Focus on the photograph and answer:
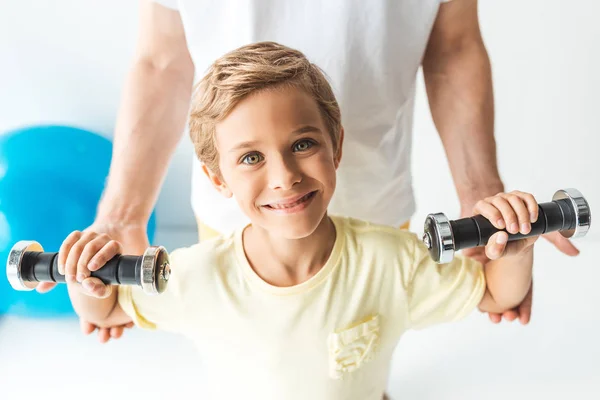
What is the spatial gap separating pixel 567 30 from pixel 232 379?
1427 millimetres

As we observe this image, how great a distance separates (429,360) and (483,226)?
38.7 inches

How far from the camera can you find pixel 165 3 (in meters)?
1.07

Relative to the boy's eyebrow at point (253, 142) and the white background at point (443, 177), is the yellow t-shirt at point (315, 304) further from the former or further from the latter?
the white background at point (443, 177)

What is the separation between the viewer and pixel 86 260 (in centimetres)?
85

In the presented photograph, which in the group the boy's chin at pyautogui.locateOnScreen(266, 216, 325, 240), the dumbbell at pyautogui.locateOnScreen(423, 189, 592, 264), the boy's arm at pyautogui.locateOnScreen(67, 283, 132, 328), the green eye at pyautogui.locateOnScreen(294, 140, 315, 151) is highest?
the green eye at pyautogui.locateOnScreen(294, 140, 315, 151)

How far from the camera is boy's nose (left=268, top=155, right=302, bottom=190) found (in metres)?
0.85

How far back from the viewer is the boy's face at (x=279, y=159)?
2.82 ft

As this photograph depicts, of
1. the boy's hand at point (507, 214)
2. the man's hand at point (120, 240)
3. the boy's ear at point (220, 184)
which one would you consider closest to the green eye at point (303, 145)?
the boy's ear at point (220, 184)

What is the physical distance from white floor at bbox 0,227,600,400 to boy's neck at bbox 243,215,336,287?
0.76 m

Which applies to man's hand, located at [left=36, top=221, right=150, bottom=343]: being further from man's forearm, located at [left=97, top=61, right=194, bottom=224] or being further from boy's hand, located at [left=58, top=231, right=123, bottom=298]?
boy's hand, located at [left=58, top=231, right=123, bottom=298]

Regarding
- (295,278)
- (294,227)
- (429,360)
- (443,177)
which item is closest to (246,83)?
(294,227)

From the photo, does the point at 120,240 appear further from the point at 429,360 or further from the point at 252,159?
the point at 429,360

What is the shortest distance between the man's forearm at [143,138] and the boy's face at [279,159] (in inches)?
9.7

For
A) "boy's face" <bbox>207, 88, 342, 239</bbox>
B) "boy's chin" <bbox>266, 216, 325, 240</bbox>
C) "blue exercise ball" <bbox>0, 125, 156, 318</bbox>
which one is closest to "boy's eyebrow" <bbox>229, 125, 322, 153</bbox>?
"boy's face" <bbox>207, 88, 342, 239</bbox>
